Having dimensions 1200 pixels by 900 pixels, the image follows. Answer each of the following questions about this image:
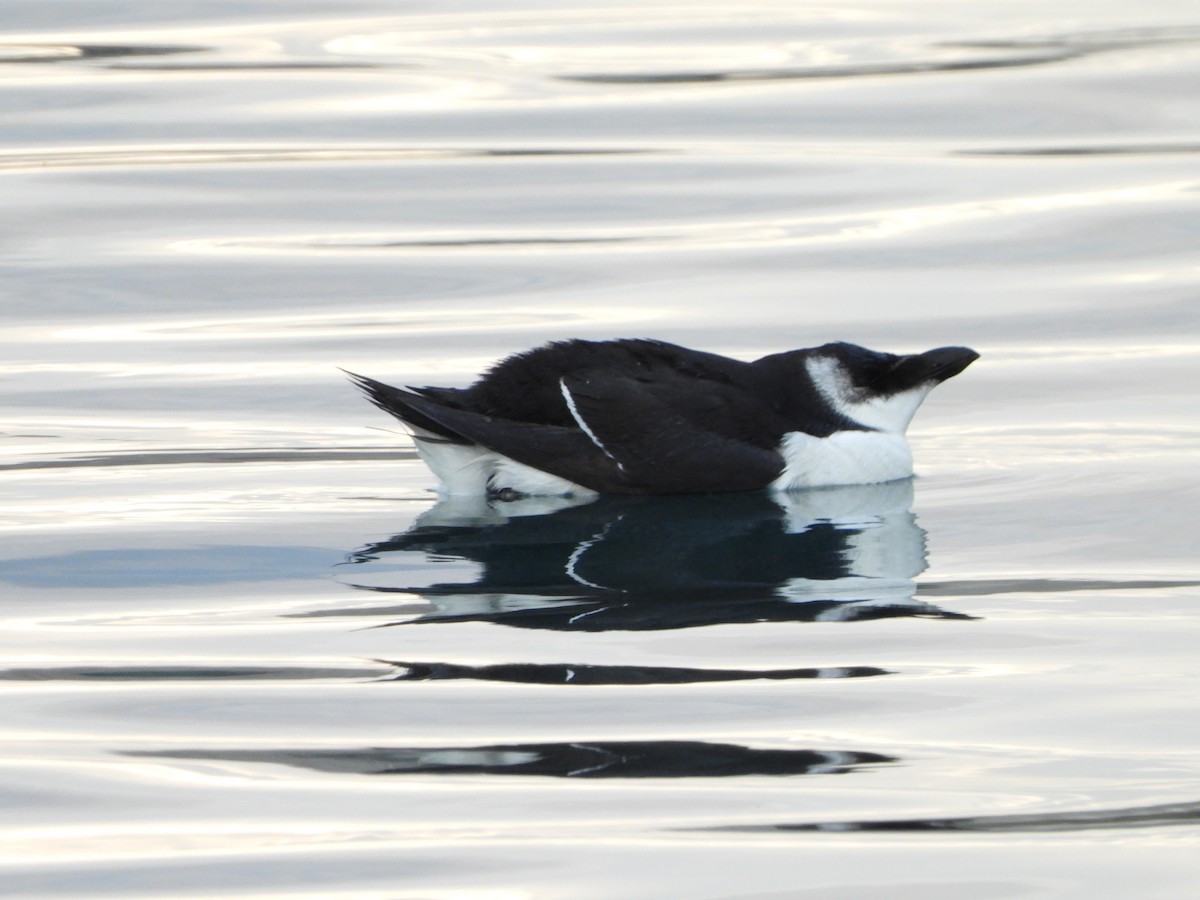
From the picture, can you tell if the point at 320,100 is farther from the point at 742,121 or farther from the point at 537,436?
the point at 537,436

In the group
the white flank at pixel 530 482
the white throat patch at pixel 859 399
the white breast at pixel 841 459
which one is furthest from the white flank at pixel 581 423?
the white throat patch at pixel 859 399

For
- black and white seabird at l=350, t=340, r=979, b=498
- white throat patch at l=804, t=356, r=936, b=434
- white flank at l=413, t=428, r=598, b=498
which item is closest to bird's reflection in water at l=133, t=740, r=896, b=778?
black and white seabird at l=350, t=340, r=979, b=498

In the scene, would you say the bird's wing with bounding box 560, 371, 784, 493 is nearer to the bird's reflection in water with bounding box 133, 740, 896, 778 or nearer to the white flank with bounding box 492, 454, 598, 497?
the white flank with bounding box 492, 454, 598, 497

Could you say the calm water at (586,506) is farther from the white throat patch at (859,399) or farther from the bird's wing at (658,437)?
the white throat patch at (859,399)

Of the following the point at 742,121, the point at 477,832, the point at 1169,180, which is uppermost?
the point at 742,121

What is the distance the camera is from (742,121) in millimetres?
13367

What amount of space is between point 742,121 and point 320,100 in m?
2.87

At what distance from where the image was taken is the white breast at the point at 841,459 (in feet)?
22.5

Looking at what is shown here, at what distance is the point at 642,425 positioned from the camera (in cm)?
666

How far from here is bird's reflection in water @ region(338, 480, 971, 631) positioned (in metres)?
5.38

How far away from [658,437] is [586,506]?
331 millimetres

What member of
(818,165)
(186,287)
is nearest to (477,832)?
(186,287)

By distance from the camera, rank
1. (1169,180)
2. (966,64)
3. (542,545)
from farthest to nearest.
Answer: (966,64)
(1169,180)
(542,545)

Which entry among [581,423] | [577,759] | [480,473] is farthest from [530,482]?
[577,759]
